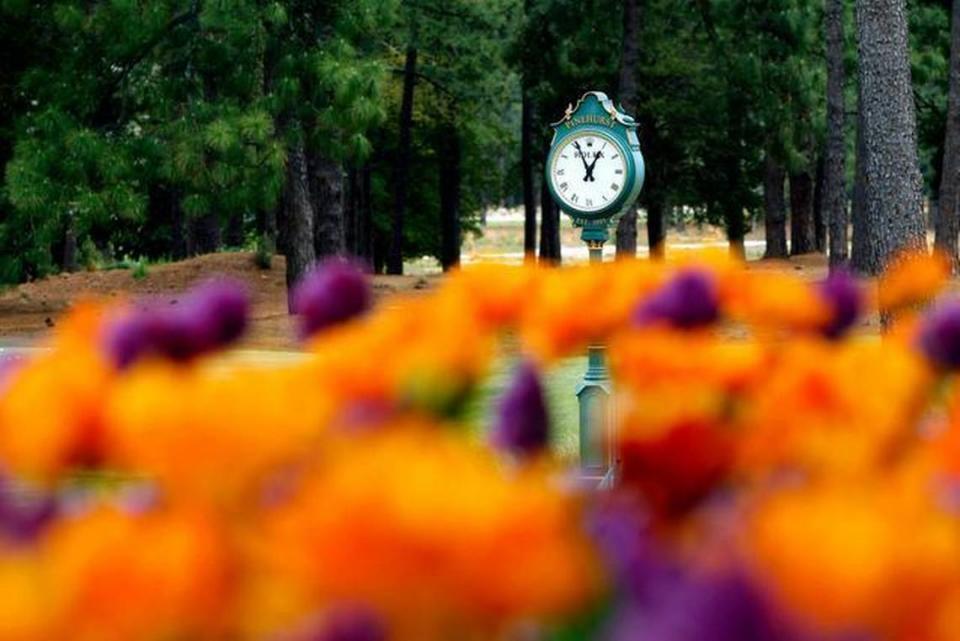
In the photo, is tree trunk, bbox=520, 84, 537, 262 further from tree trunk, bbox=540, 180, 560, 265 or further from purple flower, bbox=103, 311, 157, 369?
purple flower, bbox=103, 311, 157, 369

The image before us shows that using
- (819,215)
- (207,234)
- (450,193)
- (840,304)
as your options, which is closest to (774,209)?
(819,215)

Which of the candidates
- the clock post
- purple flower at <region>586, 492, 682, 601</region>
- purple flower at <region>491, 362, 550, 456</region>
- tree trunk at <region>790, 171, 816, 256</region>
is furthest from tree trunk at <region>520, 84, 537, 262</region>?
purple flower at <region>586, 492, 682, 601</region>

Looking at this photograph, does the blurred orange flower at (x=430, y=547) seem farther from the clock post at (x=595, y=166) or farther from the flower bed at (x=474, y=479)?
the clock post at (x=595, y=166)

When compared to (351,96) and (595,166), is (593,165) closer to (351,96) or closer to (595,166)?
(595,166)

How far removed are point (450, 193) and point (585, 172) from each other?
2977 centimetres

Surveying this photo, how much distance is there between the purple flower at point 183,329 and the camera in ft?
4.07

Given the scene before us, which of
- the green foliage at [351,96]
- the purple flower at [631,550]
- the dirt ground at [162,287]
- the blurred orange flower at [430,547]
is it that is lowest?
the dirt ground at [162,287]

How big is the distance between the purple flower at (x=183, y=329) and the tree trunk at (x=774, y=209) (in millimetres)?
34027

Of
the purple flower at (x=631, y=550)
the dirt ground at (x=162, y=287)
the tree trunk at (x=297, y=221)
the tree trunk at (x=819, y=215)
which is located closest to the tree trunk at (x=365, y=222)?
the dirt ground at (x=162, y=287)

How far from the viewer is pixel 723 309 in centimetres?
147

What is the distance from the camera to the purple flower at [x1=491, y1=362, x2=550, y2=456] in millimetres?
1145

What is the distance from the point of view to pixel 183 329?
4.14 ft

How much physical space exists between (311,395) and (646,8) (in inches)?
1280

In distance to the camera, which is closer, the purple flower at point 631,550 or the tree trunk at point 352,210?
the purple flower at point 631,550
